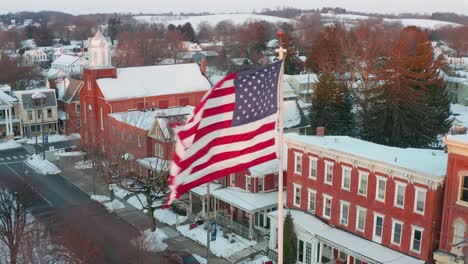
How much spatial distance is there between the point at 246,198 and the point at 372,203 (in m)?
9.66

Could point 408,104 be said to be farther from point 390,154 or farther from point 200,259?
point 200,259

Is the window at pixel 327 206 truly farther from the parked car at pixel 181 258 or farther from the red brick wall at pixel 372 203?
the parked car at pixel 181 258

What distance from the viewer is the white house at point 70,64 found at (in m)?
122

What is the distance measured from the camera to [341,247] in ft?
93.2

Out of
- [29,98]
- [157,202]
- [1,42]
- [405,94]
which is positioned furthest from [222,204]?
[1,42]

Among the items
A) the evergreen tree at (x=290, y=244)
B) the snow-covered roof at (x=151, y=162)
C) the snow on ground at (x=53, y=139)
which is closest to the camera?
the evergreen tree at (x=290, y=244)

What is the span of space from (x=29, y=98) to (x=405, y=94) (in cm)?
4406

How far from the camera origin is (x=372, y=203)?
28719mm

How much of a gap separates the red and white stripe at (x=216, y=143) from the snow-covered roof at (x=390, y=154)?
16156 mm

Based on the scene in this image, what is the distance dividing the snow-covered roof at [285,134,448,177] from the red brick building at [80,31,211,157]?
2721 cm

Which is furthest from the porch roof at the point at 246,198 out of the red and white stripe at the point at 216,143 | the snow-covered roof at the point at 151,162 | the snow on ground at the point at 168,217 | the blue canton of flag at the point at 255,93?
the blue canton of flag at the point at 255,93

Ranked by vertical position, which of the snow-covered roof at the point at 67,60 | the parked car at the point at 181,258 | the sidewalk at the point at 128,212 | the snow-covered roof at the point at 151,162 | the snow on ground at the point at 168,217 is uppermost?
the snow-covered roof at the point at 67,60

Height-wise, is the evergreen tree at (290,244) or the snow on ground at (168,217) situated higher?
the evergreen tree at (290,244)

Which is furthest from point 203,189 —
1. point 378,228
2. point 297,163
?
point 378,228
